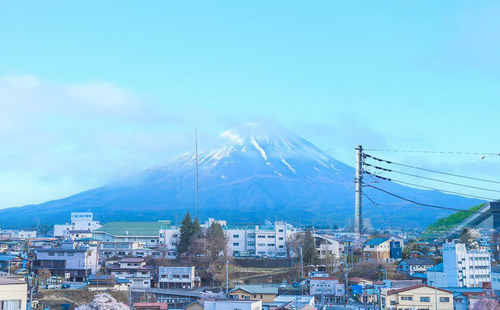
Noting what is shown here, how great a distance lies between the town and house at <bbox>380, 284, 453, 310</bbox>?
30 millimetres

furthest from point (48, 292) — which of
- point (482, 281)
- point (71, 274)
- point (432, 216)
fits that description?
point (432, 216)

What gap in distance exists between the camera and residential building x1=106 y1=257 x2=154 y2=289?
23469mm

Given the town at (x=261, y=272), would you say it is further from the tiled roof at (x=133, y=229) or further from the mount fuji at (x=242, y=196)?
the mount fuji at (x=242, y=196)

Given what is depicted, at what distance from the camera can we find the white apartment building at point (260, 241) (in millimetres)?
30688

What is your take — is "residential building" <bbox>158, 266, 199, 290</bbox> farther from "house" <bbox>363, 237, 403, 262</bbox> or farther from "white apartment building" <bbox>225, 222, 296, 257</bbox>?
"house" <bbox>363, 237, 403, 262</bbox>

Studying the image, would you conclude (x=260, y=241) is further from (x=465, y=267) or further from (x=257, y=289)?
(x=465, y=267)

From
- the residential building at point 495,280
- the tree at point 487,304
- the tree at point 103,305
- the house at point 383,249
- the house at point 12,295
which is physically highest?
the house at point 383,249

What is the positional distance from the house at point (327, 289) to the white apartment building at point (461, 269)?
12.6 feet

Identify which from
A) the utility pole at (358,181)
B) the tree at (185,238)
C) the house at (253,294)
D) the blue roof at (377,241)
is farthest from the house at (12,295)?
the blue roof at (377,241)

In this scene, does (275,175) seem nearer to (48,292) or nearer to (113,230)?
(113,230)

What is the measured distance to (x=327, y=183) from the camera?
88062mm

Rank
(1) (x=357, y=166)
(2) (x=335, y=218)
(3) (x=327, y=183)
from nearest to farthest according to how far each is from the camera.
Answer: (1) (x=357, y=166), (2) (x=335, y=218), (3) (x=327, y=183)

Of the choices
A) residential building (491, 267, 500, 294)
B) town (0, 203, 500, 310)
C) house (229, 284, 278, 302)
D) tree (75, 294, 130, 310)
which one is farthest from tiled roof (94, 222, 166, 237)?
residential building (491, 267, 500, 294)

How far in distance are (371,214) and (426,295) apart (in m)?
59.0
